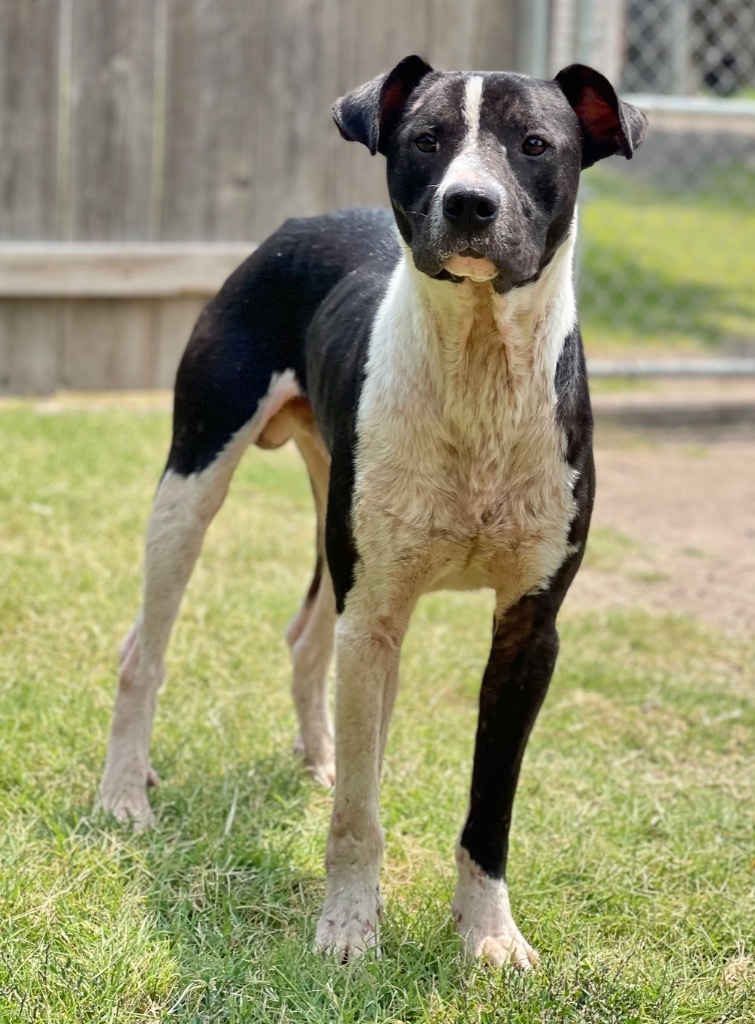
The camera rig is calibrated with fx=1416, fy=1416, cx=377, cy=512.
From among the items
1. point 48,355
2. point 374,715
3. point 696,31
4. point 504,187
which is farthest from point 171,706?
point 696,31

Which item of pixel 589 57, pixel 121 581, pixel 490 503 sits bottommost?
pixel 121 581

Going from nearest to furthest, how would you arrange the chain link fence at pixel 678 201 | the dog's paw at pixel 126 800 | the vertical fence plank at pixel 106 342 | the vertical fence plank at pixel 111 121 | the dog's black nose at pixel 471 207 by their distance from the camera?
1. the dog's black nose at pixel 471 207
2. the dog's paw at pixel 126 800
3. the vertical fence plank at pixel 111 121
4. the vertical fence plank at pixel 106 342
5. the chain link fence at pixel 678 201

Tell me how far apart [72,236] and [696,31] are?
299 inches

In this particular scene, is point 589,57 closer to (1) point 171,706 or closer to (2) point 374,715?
(1) point 171,706

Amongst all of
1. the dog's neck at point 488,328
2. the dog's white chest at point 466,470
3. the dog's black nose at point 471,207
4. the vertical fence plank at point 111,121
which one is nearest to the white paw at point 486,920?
the dog's white chest at point 466,470

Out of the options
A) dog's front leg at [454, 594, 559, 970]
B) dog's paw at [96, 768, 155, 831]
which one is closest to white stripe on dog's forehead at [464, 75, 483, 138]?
dog's front leg at [454, 594, 559, 970]

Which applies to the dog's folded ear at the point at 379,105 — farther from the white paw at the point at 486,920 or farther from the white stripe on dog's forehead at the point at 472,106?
the white paw at the point at 486,920

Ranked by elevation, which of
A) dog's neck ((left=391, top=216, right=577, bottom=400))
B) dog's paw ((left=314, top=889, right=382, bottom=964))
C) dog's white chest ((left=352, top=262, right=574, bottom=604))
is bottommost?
dog's paw ((left=314, top=889, right=382, bottom=964))

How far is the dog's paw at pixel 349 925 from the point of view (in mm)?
2988

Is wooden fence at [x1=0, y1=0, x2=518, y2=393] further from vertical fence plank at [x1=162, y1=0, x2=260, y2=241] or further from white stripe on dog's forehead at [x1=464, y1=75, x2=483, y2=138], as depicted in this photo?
white stripe on dog's forehead at [x1=464, y1=75, x2=483, y2=138]

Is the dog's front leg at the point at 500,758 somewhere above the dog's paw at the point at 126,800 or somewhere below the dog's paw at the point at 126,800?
above

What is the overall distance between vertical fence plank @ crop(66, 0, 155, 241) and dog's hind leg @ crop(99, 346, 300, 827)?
14.1 ft

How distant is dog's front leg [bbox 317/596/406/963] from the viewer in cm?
302

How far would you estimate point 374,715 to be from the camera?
3.05 m
